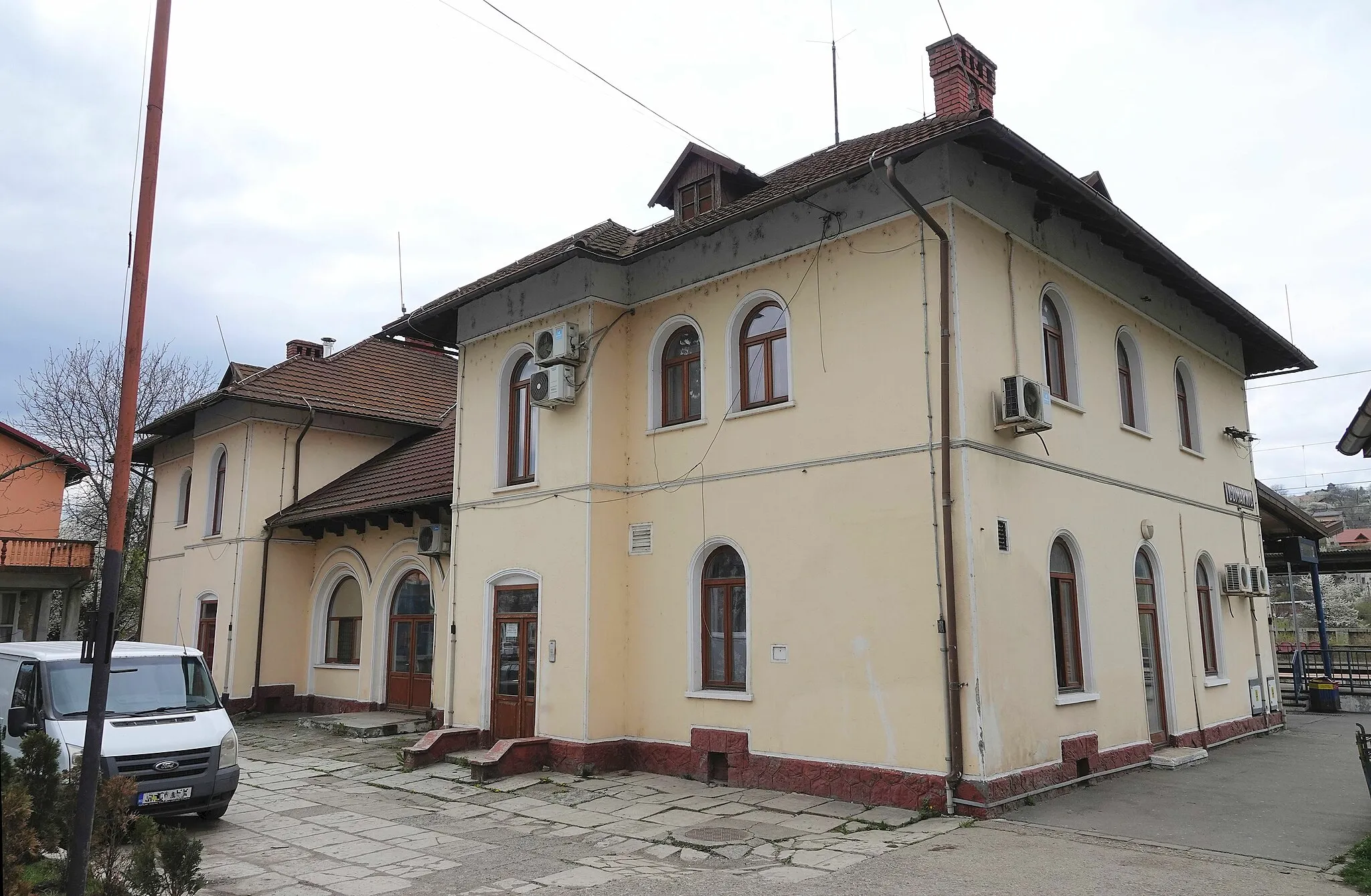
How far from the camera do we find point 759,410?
1131cm

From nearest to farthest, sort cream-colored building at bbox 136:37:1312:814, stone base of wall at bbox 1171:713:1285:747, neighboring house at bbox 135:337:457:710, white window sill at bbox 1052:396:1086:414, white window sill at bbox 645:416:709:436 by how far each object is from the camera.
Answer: cream-colored building at bbox 136:37:1312:814 < white window sill at bbox 1052:396:1086:414 < white window sill at bbox 645:416:709:436 < stone base of wall at bbox 1171:713:1285:747 < neighboring house at bbox 135:337:457:710

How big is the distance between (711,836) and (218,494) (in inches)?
631

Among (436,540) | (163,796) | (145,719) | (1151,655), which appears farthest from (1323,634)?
(145,719)

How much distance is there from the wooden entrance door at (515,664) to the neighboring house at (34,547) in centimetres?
2173

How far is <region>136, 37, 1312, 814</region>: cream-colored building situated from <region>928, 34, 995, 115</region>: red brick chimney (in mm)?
43

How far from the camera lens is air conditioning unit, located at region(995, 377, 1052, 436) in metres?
10.0

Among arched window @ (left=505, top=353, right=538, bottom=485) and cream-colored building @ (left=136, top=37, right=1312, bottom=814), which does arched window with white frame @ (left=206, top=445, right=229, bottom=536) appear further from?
arched window @ (left=505, top=353, right=538, bottom=485)

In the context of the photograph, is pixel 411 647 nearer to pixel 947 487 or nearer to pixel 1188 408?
pixel 947 487

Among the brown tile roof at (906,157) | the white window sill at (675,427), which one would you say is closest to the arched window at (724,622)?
the white window sill at (675,427)

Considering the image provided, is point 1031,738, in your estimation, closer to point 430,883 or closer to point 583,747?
point 583,747

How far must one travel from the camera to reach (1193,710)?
13188 mm

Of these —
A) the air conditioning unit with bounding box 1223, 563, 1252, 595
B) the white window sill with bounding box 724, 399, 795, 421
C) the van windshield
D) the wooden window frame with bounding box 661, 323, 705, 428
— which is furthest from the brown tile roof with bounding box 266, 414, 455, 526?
the air conditioning unit with bounding box 1223, 563, 1252, 595

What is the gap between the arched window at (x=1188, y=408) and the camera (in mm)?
15211

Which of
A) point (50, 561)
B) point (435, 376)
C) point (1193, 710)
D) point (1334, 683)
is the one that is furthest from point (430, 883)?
point (50, 561)
